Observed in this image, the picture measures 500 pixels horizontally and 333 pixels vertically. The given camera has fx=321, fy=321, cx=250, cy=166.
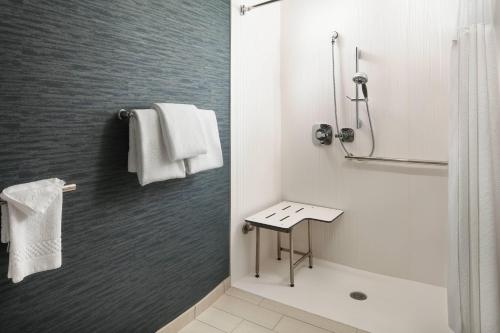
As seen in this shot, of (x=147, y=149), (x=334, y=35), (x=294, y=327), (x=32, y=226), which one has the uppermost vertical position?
(x=334, y=35)

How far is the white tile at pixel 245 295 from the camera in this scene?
217cm

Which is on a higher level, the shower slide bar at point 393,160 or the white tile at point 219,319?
the shower slide bar at point 393,160

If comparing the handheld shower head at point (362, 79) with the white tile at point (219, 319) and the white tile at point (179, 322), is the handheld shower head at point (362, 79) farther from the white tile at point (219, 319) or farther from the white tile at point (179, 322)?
the white tile at point (179, 322)

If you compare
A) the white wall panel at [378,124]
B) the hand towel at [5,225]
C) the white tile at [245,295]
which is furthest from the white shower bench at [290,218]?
the hand towel at [5,225]

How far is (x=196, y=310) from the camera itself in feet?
6.56

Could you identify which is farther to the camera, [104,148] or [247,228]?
[247,228]

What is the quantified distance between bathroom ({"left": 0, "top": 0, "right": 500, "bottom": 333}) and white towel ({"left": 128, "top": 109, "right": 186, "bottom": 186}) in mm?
11

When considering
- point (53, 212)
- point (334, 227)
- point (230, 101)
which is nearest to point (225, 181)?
point (230, 101)

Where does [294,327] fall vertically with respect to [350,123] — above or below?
below

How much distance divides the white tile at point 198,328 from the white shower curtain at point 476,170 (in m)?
1.32

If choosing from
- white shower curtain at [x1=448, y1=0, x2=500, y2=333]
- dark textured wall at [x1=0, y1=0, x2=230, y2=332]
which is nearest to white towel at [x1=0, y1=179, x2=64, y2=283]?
dark textured wall at [x1=0, y1=0, x2=230, y2=332]

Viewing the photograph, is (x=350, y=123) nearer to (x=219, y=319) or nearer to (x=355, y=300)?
(x=355, y=300)

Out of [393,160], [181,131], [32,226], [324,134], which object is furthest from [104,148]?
[393,160]

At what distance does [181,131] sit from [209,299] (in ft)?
3.91
